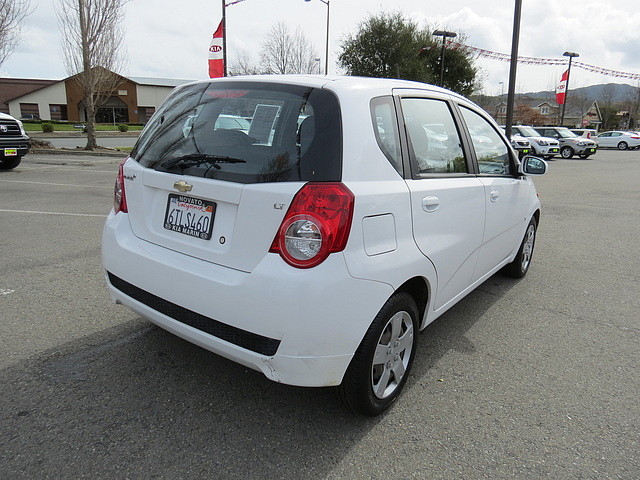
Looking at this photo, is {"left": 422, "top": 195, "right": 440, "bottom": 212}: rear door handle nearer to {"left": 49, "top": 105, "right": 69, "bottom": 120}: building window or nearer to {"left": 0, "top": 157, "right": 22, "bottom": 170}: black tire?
{"left": 0, "top": 157, "right": 22, "bottom": 170}: black tire

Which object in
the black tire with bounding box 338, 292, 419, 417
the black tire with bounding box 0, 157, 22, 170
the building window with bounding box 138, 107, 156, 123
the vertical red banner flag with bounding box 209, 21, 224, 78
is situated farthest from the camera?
the building window with bounding box 138, 107, 156, 123

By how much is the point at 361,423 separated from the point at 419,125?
1.71 m

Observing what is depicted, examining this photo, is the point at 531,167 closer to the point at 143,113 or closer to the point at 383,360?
the point at 383,360

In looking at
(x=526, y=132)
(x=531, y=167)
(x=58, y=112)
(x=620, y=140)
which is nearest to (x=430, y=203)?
(x=531, y=167)

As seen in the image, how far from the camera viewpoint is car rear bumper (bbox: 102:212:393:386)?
6.92 ft

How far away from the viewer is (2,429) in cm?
239

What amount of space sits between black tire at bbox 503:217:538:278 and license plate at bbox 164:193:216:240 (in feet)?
11.1

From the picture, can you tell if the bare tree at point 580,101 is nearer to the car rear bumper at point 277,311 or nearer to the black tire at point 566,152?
the black tire at point 566,152

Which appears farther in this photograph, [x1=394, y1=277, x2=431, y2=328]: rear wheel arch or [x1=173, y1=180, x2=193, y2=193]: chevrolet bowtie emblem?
[x1=394, y1=277, x2=431, y2=328]: rear wheel arch

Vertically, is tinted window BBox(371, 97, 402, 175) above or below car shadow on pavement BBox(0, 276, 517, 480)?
above

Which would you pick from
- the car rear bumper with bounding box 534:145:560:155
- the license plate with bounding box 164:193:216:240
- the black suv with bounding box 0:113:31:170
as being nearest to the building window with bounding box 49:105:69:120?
the black suv with bounding box 0:113:31:170

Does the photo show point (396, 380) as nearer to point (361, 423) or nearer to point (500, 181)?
point (361, 423)

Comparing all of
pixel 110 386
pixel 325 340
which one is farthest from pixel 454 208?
pixel 110 386

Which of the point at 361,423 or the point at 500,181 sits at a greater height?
the point at 500,181
